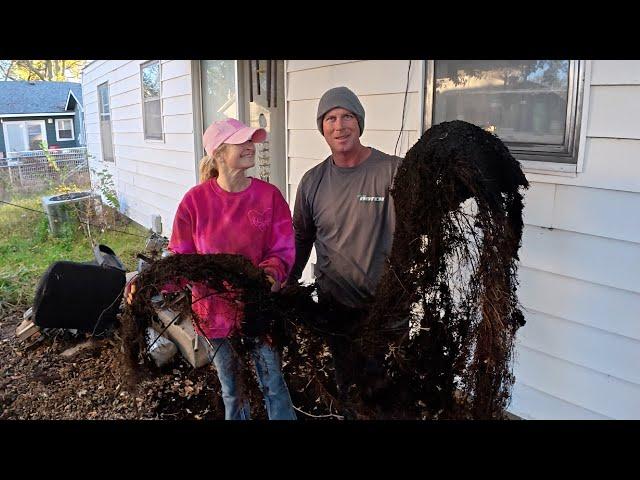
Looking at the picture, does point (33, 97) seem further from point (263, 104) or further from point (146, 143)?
point (263, 104)

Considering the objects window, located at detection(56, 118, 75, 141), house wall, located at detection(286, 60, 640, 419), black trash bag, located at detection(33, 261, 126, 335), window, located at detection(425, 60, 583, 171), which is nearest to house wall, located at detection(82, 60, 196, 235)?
black trash bag, located at detection(33, 261, 126, 335)

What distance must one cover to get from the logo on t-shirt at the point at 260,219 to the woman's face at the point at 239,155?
196mm

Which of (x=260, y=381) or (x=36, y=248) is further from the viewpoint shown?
(x=36, y=248)

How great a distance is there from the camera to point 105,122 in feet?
35.7

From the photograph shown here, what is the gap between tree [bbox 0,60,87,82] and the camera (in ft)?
98.4

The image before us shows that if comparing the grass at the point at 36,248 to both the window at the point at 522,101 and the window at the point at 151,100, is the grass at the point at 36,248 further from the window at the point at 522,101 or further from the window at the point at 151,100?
the window at the point at 522,101

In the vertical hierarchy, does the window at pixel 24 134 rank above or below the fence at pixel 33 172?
above

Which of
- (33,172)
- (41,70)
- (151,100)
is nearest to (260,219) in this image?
(151,100)

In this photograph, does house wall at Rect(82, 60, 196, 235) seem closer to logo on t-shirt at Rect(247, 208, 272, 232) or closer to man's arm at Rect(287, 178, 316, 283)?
man's arm at Rect(287, 178, 316, 283)

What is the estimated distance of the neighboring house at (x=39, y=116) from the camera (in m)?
25.4

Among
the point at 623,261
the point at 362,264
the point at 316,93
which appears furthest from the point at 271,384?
the point at 316,93

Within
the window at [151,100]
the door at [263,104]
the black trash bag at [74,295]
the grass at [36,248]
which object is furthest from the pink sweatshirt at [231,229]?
the window at [151,100]

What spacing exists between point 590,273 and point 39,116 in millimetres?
30111

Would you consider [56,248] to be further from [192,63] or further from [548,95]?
[548,95]
